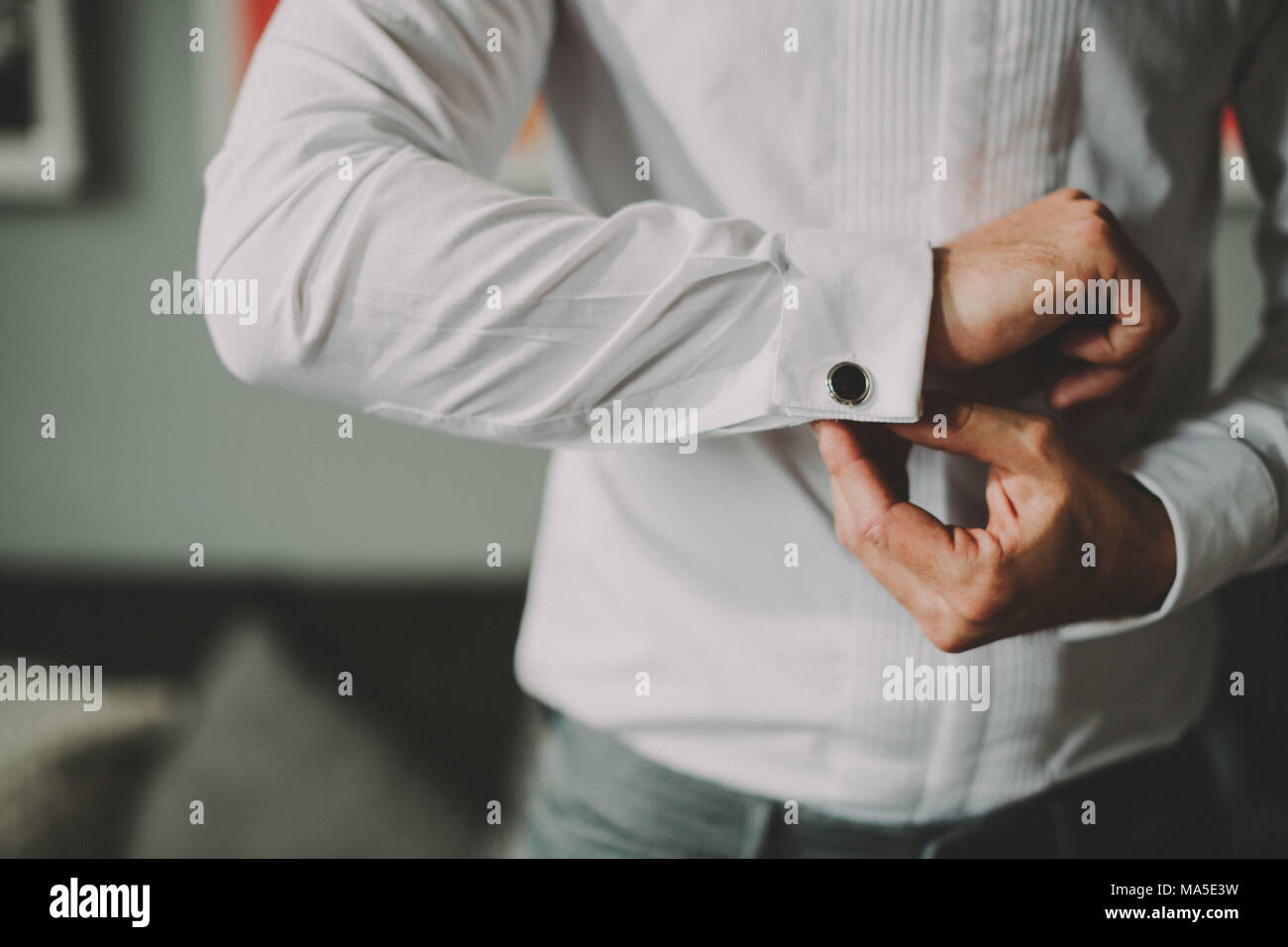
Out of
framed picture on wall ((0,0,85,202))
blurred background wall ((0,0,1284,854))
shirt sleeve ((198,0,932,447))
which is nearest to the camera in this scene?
shirt sleeve ((198,0,932,447))

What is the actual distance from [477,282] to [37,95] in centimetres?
166

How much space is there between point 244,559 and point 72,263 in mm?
661

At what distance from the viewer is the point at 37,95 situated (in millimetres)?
1582

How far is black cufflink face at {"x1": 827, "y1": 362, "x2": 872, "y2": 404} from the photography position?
16.8 inches

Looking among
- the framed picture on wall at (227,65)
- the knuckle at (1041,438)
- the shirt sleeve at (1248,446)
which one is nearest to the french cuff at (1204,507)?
the shirt sleeve at (1248,446)

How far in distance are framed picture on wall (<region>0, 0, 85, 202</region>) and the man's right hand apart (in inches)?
68.5

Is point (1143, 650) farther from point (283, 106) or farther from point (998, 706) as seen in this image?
point (283, 106)

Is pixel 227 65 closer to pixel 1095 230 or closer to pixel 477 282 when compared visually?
pixel 477 282

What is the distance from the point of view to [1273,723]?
142 centimetres

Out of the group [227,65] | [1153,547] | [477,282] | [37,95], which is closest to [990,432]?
[1153,547]

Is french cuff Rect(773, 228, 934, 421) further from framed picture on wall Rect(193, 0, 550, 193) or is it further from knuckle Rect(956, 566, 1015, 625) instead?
framed picture on wall Rect(193, 0, 550, 193)

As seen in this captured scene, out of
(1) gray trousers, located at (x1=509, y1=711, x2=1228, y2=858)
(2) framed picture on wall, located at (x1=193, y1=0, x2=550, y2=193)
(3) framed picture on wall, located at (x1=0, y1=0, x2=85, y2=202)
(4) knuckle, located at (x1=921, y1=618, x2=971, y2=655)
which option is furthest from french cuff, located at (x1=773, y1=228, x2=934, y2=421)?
(3) framed picture on wall, located at (x1=0, y1=0, x2=85, y2=202)
